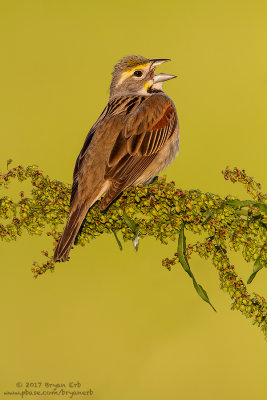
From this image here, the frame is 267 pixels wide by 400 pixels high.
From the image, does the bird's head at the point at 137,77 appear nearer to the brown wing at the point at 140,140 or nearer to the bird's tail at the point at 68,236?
the brown wing at the point at 140,140

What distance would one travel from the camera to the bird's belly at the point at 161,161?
6.44 m

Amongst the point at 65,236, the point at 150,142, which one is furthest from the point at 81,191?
the point at 150,142

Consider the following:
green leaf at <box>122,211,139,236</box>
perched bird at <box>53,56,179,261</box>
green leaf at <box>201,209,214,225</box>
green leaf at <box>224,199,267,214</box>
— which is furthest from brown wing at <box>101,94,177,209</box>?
green leaf at <box>224,199,267,214</box>

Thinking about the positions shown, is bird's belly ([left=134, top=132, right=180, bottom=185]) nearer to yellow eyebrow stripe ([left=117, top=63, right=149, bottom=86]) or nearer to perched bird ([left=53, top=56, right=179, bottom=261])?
perched bird ([left=53, top=56, right=179, bottom=261])

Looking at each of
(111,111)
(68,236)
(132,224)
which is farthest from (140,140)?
(132,224)

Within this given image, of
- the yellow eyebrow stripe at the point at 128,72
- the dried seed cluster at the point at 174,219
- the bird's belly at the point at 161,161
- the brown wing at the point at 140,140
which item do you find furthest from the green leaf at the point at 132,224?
the yellow eyebrow stripe at the point at 128,72

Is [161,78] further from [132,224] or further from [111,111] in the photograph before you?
[132,224]

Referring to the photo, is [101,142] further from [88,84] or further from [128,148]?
[88,84]

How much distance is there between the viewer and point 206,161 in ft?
29.1

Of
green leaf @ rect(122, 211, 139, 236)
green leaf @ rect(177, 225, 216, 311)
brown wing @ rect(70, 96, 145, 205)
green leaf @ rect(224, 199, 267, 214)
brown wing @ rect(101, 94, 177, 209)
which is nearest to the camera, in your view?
green leaf @ rect(224, 199, 267, 214)

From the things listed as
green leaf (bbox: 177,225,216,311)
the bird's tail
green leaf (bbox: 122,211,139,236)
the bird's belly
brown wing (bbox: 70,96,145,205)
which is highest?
brown wing (bbox: 70,96,145,205)

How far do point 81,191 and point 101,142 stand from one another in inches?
33.8

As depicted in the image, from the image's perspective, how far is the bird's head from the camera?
7.18 metres

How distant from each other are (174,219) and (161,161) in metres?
2.29
